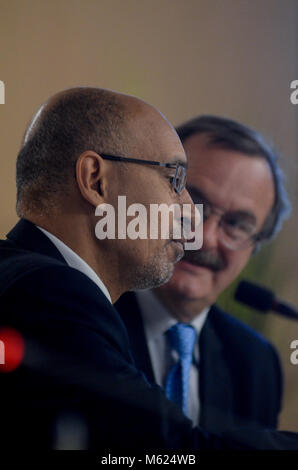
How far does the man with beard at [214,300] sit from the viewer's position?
1532 millimetres

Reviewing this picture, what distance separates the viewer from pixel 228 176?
1.57 meters

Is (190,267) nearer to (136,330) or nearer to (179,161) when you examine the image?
(136,330)

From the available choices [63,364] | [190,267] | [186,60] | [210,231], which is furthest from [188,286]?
[186,60]

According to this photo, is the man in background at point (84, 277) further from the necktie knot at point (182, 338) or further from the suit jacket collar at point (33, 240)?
the necktie knot at point (182, 338)

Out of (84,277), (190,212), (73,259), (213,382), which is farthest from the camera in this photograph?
(213,382)

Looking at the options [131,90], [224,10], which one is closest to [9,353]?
[131,90]

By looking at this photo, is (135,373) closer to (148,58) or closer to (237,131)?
(237,131)

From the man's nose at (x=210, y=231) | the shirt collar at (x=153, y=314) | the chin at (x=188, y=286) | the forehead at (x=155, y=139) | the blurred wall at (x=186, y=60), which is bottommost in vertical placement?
the shirt collar at (x=153, y=314)

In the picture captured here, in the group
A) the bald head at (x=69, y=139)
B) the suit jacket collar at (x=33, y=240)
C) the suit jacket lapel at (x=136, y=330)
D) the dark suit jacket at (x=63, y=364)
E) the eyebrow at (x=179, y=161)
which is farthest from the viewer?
the suit jacket lapel at (x=136, y=330)

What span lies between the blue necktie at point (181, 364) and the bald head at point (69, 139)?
0.54 metres

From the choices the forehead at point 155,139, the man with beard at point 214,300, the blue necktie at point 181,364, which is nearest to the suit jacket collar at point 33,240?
the forehead at point 155,139

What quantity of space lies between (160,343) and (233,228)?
1.27ft

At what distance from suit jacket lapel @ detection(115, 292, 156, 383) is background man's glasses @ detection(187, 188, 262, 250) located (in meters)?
0.31

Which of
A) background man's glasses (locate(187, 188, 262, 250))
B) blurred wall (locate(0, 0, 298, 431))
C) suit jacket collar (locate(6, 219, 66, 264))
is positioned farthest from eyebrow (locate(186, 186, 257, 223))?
suit jacket collar (locate(6, 219, 66, 264))
